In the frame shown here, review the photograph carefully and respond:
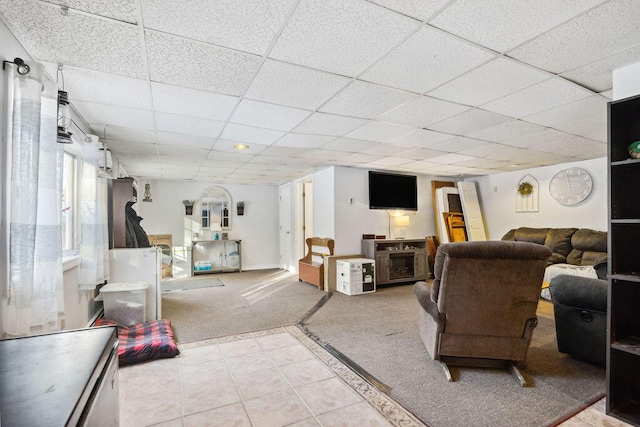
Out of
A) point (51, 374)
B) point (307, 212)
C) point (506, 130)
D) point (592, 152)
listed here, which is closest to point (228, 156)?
point (307, 212)

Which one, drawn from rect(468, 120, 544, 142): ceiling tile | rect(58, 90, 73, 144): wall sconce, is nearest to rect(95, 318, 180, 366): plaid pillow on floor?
rect(58, 90, 73, 144): wall sconce

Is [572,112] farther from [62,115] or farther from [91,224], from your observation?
[91,224]

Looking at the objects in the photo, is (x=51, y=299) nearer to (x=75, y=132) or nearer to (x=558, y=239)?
(x=75, y=132)

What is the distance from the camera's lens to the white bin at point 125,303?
346cm

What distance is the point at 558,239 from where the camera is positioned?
543 cm

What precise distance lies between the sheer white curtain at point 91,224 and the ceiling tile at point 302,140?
2.00 meters

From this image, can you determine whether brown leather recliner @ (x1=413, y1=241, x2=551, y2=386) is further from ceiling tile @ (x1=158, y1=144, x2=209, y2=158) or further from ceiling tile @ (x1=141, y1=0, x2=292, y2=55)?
ceiling tile @ (x1=158, y1=144, x2=209, y2=158)

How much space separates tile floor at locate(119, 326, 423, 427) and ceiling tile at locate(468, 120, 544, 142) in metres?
3.03

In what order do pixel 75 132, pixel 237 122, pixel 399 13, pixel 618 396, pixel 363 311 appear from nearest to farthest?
pixel 399 13 → pixel 618 396 → pixel 75 132 → pixel 237 122 → pixel 363 311

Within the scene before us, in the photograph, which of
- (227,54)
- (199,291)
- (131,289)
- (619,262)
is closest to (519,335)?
(619,262)

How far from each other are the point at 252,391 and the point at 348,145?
3114mm

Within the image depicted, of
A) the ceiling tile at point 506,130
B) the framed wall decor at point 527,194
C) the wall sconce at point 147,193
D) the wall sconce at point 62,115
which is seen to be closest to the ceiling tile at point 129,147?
the wall sconce at point 62,115

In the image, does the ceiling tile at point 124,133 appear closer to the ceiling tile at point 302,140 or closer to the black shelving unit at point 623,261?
the ceiling tile at point 302,140

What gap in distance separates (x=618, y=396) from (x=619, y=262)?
0.83 metres
